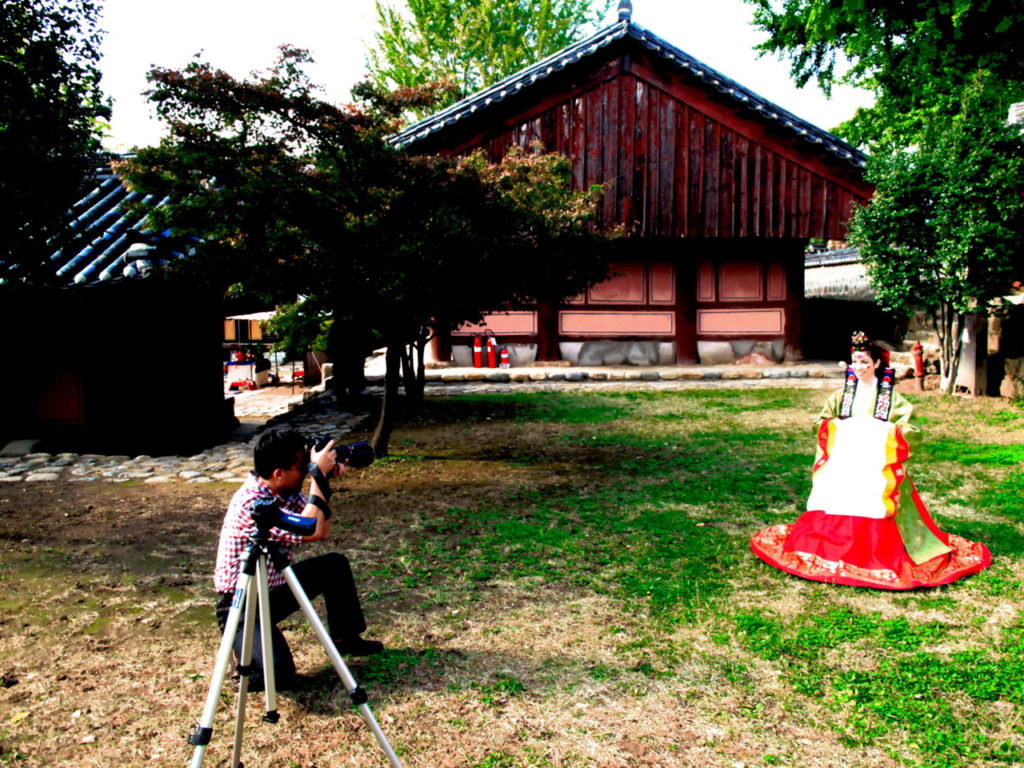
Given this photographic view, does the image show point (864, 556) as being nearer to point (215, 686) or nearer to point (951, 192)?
point (215, 686)

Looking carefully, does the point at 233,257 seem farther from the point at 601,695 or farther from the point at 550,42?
the point at 550,42

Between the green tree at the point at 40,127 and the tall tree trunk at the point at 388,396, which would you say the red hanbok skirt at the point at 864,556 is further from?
the green tree at the point at 40,127

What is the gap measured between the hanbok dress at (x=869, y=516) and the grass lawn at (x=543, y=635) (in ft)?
0.56

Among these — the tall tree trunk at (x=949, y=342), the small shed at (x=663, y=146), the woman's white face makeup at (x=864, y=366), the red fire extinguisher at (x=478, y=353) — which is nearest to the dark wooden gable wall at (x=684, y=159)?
the small shed at (x=663, y=146)

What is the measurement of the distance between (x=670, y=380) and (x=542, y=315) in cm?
335

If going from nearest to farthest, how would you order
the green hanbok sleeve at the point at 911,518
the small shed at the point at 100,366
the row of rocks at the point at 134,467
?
the green hanbok sleeve at the point at 911,518
the row of rocks at the point at 134,467
the small shed at the point at 100,366

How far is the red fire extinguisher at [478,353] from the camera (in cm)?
1795

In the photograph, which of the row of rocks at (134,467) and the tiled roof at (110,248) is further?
the tiled roof at (110,248)

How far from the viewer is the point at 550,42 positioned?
34.0 meters

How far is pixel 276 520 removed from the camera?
10.2 ft

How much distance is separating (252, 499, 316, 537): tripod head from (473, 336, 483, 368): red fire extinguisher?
48.4 ft

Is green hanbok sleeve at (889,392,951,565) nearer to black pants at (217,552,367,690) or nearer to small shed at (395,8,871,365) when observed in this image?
black pants at (217,552,367,690)

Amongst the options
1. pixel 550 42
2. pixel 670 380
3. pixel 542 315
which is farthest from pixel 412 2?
pixel 670 380

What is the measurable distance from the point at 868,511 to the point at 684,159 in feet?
44.2
